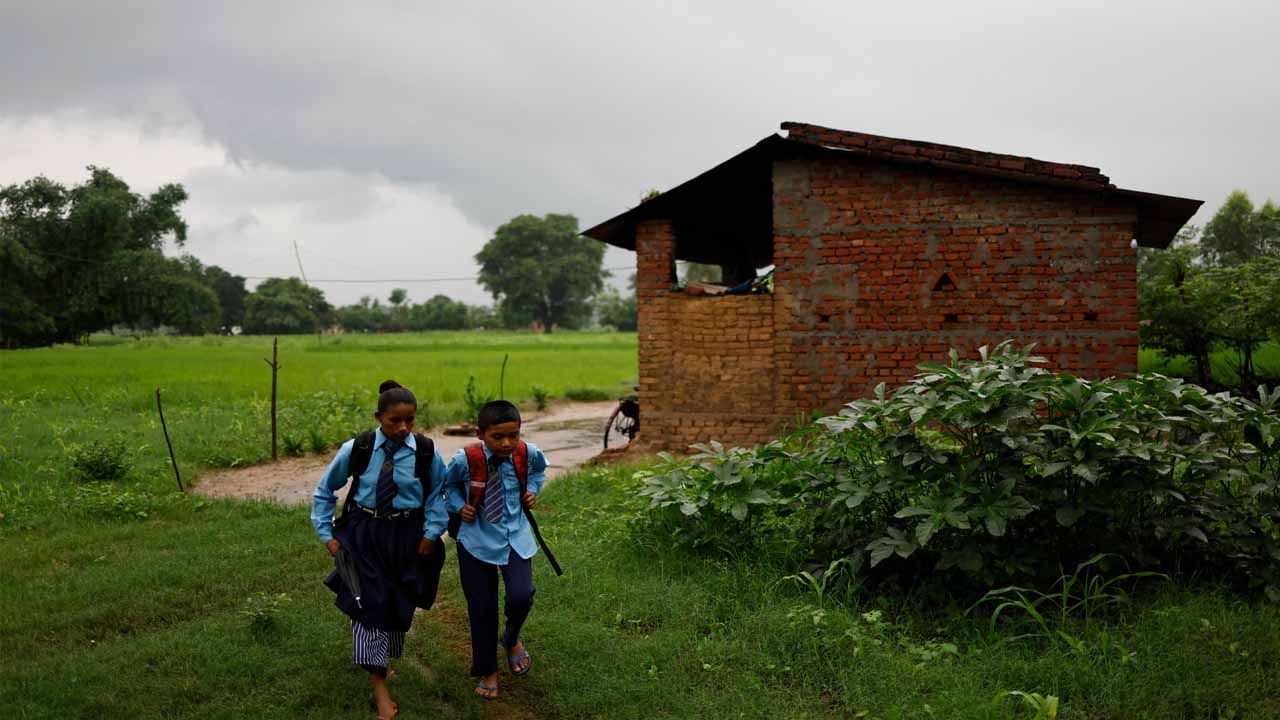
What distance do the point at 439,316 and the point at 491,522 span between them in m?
84.3

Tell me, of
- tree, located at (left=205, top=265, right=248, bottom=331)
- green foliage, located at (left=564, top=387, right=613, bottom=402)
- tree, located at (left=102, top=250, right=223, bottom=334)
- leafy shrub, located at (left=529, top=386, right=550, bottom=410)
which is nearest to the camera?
leafy shrub, located at (left=529, top=386, right=550, bottom=410)

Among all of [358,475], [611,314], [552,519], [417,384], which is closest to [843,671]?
[358,475]

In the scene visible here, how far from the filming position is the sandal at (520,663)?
3.95 metres

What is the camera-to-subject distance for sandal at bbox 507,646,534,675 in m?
3.95

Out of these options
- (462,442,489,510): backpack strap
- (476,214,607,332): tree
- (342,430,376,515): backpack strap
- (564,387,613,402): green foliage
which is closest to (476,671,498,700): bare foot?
(462,442,489,510): backpack strap

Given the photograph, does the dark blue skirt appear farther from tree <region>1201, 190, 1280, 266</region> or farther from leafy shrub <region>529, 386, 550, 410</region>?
tree <region>1201, 190, 1280, 266</region>

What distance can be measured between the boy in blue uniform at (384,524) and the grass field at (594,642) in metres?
0.35

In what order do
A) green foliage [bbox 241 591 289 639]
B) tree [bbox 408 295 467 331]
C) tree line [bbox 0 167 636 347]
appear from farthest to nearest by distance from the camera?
tree [bbox 408 295 467 331], tree line [bbox 0 167 636 347], green foliage [bbox 241 591 289 639]

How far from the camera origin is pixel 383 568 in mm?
3598

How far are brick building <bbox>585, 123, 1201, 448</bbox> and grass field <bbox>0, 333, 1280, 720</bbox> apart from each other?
2449 mm

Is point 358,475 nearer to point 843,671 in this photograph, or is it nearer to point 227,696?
point 227,696

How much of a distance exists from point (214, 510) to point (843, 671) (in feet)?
19.5

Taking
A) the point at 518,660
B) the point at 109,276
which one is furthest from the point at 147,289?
the point at 518,660

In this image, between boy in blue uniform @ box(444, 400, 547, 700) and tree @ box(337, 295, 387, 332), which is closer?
boy in blue uniform @ box(444, 400, 547, 700)
